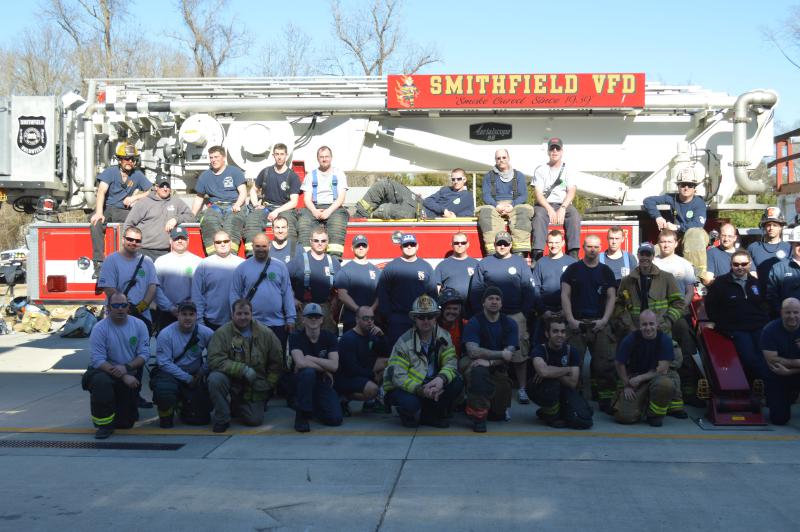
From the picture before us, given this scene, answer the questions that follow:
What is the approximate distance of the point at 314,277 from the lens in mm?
9109

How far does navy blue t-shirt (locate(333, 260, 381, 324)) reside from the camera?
9.01m

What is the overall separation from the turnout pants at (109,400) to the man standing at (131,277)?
130 cm

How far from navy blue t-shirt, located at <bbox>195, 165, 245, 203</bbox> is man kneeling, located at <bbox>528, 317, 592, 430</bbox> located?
4.60 m

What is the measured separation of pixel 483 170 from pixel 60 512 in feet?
27.5

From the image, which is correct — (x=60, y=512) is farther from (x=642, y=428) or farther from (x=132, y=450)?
(x=642, y=428)

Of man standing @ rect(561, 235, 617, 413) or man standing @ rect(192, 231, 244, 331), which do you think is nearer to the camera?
man standing @ rect(561, 235, 617, 413)

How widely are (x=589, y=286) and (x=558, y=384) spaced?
1.37 meters

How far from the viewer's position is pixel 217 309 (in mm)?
8867

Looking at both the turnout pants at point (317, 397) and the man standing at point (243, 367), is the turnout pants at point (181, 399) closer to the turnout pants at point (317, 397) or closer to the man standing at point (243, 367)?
the man standing at point (243, 367)

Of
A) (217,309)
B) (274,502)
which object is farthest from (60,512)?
(217,309)

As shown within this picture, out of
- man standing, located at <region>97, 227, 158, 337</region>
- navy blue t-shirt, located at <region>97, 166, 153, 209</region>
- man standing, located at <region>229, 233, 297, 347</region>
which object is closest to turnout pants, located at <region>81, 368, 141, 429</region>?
man standing, located at <region>97, 227, 158, 337</region>

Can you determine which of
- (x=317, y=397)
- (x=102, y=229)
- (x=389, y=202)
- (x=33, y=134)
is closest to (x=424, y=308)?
(x=317, y=397)

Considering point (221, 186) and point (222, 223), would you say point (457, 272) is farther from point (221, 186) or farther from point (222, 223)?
point (221, 186)

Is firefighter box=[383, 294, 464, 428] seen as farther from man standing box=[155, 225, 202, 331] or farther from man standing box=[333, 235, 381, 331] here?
man standing box=[155, 225, 202, 331]
